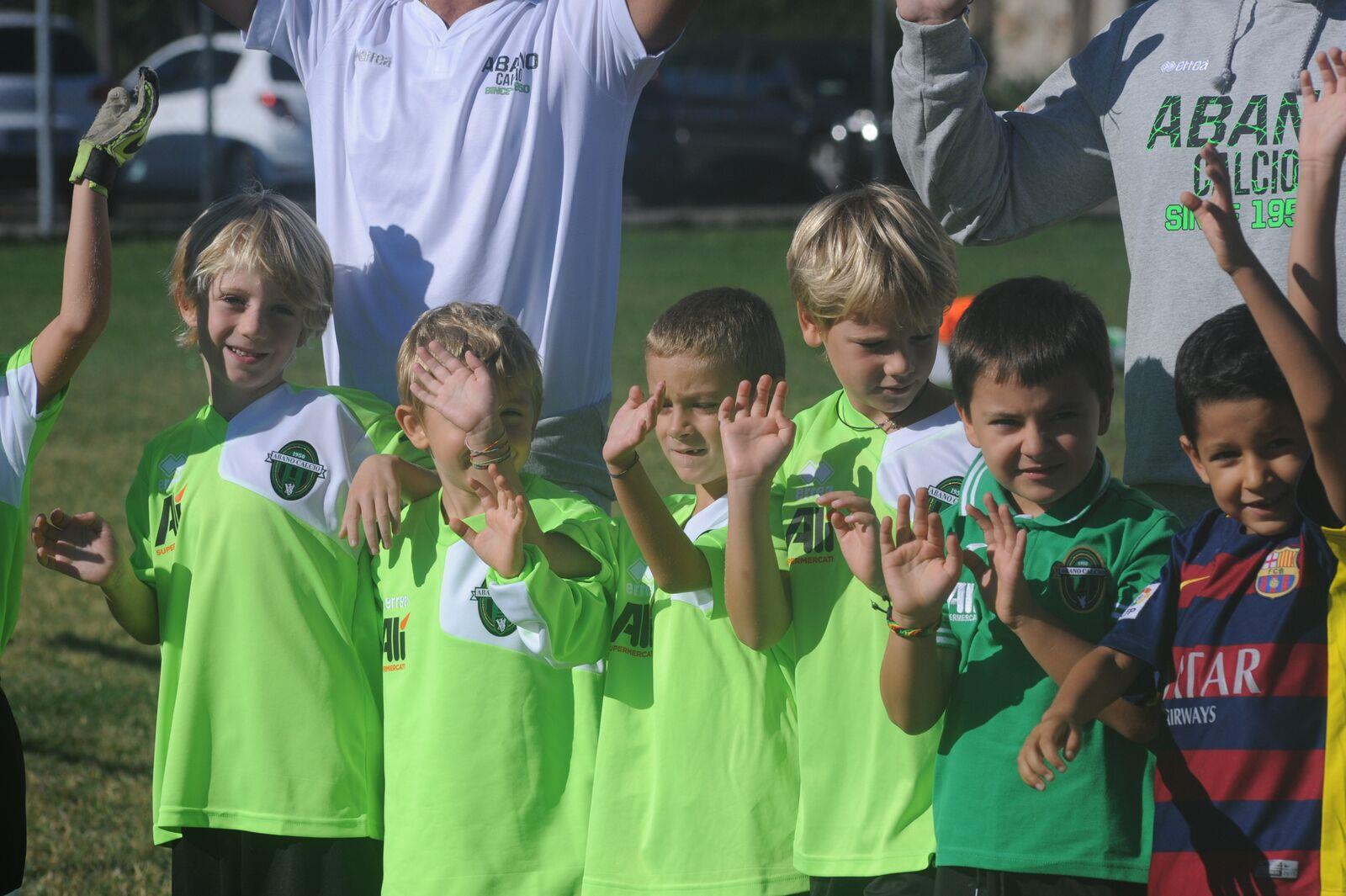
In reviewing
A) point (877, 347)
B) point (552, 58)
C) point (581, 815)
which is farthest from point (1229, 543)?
point (552, 58)

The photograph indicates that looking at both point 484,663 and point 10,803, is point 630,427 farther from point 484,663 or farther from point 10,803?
point 10,803

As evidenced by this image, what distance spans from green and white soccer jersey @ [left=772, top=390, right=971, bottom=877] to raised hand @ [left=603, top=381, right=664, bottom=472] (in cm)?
35

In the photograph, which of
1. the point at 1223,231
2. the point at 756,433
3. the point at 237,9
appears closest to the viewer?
the point at 1223,231

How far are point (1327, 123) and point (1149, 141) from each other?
0.54 metres

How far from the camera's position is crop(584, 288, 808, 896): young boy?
9.74ft

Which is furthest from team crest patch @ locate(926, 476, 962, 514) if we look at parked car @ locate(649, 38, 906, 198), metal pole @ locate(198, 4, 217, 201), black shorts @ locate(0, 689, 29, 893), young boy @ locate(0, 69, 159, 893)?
parked car @ locate(649, 38, 906, 198)

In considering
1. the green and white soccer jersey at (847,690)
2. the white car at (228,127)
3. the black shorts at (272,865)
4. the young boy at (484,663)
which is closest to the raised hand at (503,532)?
the young boy at (484,663)

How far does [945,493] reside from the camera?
3004 millimetres

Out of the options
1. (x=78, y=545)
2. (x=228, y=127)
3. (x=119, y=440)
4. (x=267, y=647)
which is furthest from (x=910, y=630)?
(x=228, y=127)

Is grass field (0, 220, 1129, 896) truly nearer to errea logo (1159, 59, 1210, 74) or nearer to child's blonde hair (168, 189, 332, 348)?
child's blonde hair (168, 189, 332, 348)

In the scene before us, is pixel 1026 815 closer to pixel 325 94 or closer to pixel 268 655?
pixel 268 655

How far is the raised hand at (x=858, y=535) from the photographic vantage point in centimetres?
276

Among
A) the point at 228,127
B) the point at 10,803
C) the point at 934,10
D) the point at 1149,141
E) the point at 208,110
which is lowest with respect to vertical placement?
the point at 10,803

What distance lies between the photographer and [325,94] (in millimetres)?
3682
